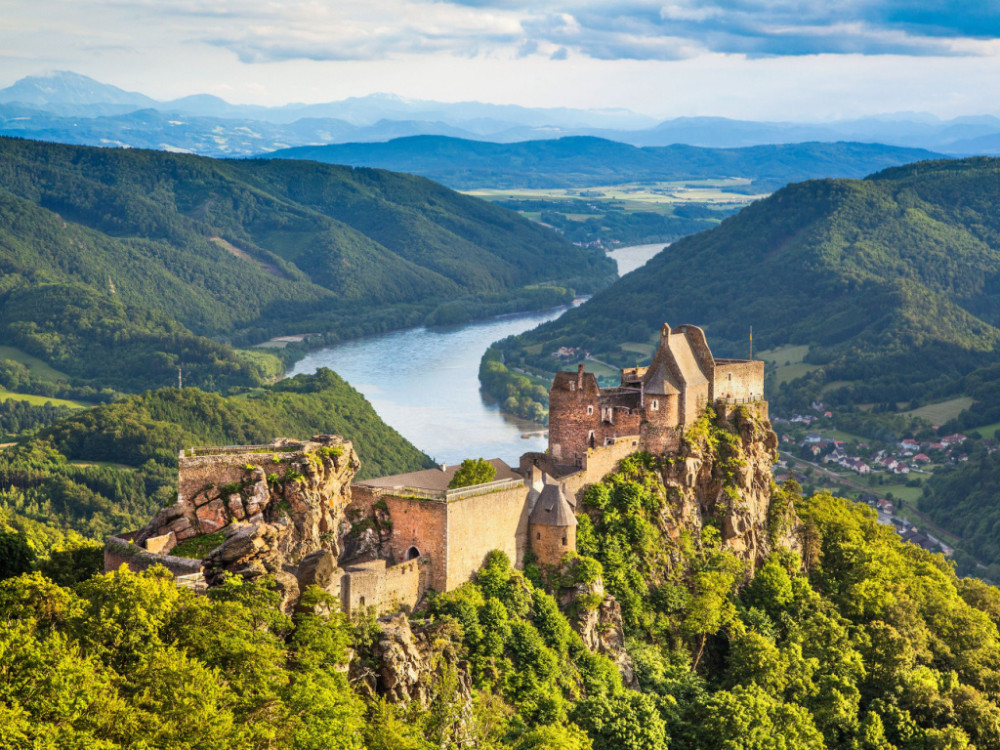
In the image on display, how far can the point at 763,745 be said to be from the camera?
6141 cm

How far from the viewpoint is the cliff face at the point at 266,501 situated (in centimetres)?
5519

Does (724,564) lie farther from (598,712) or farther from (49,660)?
(49,660)

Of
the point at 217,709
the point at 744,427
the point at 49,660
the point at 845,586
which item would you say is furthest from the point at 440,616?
the point at 845,586

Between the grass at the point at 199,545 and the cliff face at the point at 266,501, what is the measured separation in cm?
9

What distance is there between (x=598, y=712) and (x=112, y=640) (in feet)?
74.5

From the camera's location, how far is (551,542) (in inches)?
2451

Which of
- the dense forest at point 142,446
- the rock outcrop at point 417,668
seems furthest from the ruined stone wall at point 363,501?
the dense forest at point 142,446

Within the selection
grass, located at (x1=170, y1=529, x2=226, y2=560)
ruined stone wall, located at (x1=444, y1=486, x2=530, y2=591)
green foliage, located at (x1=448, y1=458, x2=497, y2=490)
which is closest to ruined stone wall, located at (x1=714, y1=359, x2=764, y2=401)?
green foliage, located at (x1=448, y1=458, x2=497, y2=490)

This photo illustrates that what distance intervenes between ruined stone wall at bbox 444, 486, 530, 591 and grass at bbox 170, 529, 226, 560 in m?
9.51

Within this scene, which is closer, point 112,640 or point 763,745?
point 112,640

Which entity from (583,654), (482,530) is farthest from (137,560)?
(583,654)

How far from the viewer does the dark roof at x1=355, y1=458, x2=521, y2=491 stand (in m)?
62.0

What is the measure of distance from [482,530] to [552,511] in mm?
4134

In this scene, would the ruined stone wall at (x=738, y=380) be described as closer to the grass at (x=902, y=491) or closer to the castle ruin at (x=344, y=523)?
the castle ruin at (x=344, y=523)
